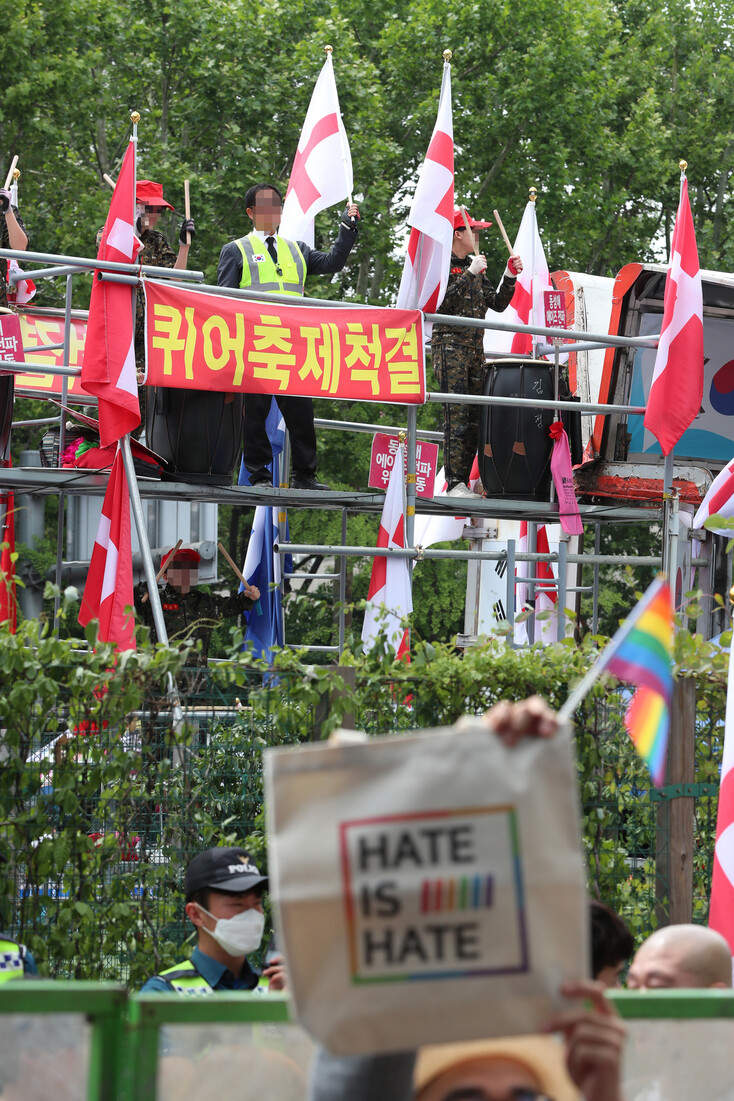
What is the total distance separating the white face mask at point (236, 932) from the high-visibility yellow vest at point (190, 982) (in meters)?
0.12

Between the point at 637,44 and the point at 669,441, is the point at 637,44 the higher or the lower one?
the higher one

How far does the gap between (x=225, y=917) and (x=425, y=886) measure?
2.11m

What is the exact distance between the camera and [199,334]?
23.6ft

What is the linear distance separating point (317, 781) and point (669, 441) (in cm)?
675

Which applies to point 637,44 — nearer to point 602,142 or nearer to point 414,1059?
point 602,142

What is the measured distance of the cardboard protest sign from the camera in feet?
5.68

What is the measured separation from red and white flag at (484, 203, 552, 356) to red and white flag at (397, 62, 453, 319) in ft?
10.5

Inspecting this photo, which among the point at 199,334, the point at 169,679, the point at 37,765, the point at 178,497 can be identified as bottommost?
the point at 37,765

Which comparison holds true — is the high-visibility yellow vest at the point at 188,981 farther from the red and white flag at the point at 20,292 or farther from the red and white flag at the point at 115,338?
the red and white flag at the point at 20,292

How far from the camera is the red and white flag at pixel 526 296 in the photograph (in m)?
11.2

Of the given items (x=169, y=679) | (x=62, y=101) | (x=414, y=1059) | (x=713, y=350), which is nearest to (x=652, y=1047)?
(x=414, y=1059)

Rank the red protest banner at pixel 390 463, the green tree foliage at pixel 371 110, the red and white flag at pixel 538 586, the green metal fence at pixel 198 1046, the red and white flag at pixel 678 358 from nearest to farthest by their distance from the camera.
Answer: the green metal fence at pixel 198 1046
the red and white flag at pixel 678 358
the red protest banner at pixel 390 463
the red and white flag at pixel 538 586
the green tree foliage at pixel 371 110

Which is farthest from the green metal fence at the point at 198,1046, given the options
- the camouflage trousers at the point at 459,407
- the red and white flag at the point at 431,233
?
the camouflage trousers at the point at 459,407

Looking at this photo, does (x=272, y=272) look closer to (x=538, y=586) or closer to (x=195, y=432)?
(x=195, y=432)
